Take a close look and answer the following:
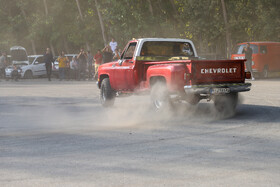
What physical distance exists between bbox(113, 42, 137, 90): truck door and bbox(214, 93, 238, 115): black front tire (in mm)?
2075

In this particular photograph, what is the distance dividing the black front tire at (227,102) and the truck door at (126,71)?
207 cm

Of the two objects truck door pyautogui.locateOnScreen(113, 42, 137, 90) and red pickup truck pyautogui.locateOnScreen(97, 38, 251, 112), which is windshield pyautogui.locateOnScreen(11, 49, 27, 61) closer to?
red pickup truck pyautogui.locateOnScreen(97, 38, 251, 112)

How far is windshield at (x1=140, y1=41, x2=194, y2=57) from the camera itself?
12789 millimetres

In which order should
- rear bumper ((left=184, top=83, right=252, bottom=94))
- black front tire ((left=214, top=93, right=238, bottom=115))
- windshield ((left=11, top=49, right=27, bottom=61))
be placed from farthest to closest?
windshield ((left=11, top=49, right=27, bottom=61)) → black front tire ((left=214, top=93, right=238, bottom=115)) → rear bumper ((left=184, top=83, right=252, bottom=94))

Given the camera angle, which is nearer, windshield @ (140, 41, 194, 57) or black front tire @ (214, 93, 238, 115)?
black front tire @ (214, 93, 238, 115)

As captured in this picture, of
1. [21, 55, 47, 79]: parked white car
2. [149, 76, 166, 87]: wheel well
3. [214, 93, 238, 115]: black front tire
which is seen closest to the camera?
[149, 76, 166, 87]: wheel well

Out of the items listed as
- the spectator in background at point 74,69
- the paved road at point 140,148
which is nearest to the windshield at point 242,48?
the spectator in background at point 74,69

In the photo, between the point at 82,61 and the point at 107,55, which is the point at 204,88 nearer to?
the point at 107,55

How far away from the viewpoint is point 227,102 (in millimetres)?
11664

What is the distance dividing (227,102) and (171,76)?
5.51ft

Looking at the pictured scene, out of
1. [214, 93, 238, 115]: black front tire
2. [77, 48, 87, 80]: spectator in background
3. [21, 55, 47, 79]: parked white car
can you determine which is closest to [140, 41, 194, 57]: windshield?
[214, 93, 238, 115]: black front tire

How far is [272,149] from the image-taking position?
7191 mm

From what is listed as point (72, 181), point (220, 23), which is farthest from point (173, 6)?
point (72, 181)

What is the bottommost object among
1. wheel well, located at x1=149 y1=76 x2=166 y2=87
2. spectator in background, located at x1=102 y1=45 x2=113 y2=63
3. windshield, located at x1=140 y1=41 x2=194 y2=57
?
spectator in background, located at x1=102 y1=45 x2=113 y2=63
